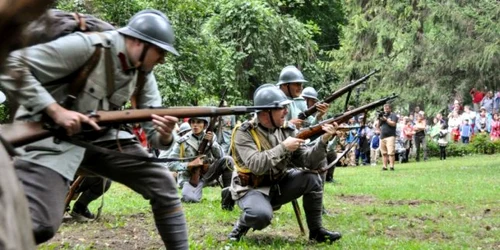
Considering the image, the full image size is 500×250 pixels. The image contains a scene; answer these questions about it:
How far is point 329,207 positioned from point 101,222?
395 centimetres

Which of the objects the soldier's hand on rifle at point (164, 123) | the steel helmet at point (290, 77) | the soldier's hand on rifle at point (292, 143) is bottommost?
the soldier's hand on rifle at point (292, 143)

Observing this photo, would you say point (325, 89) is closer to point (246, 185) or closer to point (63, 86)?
point (246, 185)

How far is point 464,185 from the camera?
17203 mm

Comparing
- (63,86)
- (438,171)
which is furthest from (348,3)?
(63,86)

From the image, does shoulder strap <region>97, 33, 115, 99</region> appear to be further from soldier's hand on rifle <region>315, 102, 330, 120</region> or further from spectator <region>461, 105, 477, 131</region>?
spectator <region>461, 105, 477, 131</region>

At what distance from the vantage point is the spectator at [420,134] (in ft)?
97.4

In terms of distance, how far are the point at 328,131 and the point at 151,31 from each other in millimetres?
3319

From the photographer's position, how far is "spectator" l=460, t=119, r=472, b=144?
31734 millimetres

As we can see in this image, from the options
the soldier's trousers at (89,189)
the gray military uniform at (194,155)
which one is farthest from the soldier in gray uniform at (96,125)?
the gray military uniform at (194,155)

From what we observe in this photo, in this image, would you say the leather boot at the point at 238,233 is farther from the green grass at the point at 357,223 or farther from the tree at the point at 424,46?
the tree at the point at 424,46

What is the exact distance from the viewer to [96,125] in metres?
4.32

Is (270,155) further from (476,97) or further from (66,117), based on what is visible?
(476,97)

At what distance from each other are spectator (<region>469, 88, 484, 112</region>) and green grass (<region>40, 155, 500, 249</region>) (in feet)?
44.6

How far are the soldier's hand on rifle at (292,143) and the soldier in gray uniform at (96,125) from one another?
2.57 metres
